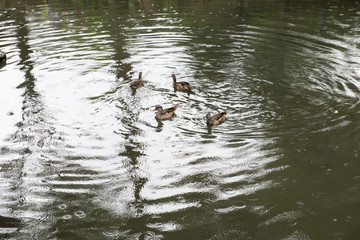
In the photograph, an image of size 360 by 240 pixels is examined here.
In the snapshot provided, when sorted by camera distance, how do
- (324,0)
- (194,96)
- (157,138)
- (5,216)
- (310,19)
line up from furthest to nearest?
(324,0) < (310,19) < (194,96) < (157,138) < (5,216)

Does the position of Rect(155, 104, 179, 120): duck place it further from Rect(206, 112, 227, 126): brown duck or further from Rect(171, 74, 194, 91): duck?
Rect(171, 74, 194, 91): duck

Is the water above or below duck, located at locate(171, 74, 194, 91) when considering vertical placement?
below

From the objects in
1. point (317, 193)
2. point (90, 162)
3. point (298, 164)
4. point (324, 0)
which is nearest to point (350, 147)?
point (298, 164)

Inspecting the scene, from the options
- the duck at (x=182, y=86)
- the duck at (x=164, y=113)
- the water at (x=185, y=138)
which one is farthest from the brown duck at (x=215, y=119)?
the duck at (x=182, y=86)

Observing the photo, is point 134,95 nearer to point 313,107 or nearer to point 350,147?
point 313,107

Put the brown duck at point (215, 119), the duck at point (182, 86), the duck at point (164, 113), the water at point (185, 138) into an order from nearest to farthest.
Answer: the water at point (185, 138) → the brown duck at point (215, 119) → the duck at point (164, 113) → the duck at point (182, 86)

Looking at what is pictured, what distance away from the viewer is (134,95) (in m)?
10.1

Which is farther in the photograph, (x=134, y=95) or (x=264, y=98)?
(x=134, y=95)

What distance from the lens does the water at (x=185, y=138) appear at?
5570 mm

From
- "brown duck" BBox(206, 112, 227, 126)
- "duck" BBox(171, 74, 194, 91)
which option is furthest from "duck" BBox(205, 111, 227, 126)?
"duck" BBox(171, 74, 194, 91)

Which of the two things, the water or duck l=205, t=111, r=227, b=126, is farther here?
duck l=205, t=111, r=227, b=126

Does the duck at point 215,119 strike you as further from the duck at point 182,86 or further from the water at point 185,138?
the duck at point 182,86

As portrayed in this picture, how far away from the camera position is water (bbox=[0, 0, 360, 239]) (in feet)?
18.3

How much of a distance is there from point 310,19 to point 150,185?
47.8ft
